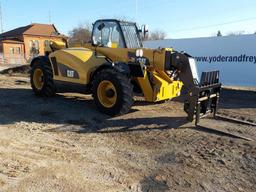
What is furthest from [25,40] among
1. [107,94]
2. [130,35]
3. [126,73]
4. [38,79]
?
[126,73]

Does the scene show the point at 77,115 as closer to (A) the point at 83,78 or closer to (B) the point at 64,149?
(A) the point at 83,78

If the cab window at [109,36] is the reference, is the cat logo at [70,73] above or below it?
below

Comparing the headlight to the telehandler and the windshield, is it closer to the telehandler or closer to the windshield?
the telehandler

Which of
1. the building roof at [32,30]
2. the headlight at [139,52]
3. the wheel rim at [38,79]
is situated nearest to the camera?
the headlight at [139,52]

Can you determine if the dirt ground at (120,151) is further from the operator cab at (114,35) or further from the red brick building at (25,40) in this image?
the red brick building at (25,40)

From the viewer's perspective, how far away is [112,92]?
823cm

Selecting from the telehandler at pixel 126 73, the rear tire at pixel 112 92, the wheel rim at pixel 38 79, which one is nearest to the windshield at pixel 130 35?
the telehandler at pixel 126 73

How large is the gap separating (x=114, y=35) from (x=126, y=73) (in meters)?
1.74

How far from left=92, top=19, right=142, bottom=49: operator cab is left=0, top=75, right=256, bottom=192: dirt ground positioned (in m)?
1.80

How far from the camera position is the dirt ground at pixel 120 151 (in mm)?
4723

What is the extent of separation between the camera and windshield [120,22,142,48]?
30.6 feet

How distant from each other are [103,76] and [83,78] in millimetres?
875

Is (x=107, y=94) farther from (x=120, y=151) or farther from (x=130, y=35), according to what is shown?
(x=120, y=151)

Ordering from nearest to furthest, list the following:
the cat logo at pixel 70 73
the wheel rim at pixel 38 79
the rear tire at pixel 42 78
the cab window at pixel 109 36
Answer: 1. the cat logo at pixel 70 73
2. the cab window at pixel 109 36
3. the rear tire at pixel 42 78
4. the wheel rim at pixel 38 79
